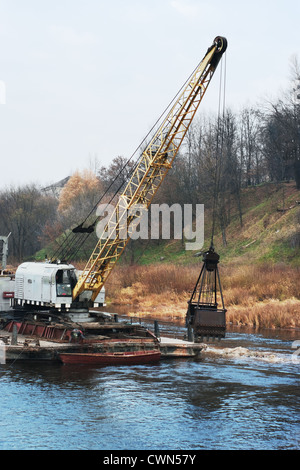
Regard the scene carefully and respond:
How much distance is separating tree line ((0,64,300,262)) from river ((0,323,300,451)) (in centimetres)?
4530

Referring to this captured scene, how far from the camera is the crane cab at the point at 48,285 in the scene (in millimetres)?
31609

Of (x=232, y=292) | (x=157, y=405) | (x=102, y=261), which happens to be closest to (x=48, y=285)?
(x=102, y=261)

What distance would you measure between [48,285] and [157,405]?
1200 centimetres

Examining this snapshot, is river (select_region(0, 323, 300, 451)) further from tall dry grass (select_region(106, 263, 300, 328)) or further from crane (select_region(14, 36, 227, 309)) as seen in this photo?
tall dry grass (select_region(106, 263, 300, 328))

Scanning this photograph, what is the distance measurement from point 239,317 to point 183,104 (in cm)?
1692

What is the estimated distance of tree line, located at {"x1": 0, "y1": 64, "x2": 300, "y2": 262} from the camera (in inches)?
3039

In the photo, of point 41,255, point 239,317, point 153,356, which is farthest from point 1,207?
point 153,356

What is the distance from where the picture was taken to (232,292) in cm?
4784

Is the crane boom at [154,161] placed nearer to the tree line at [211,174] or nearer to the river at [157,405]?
the river at [157,405]

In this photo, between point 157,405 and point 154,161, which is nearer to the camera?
point 157,405

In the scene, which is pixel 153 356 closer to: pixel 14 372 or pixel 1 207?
pixel 14 372

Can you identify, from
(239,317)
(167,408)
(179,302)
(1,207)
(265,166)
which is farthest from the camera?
(1,207)

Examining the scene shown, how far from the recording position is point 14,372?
2644 centimetres

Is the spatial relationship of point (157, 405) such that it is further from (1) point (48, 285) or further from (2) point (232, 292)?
(2) point (232, 292)
